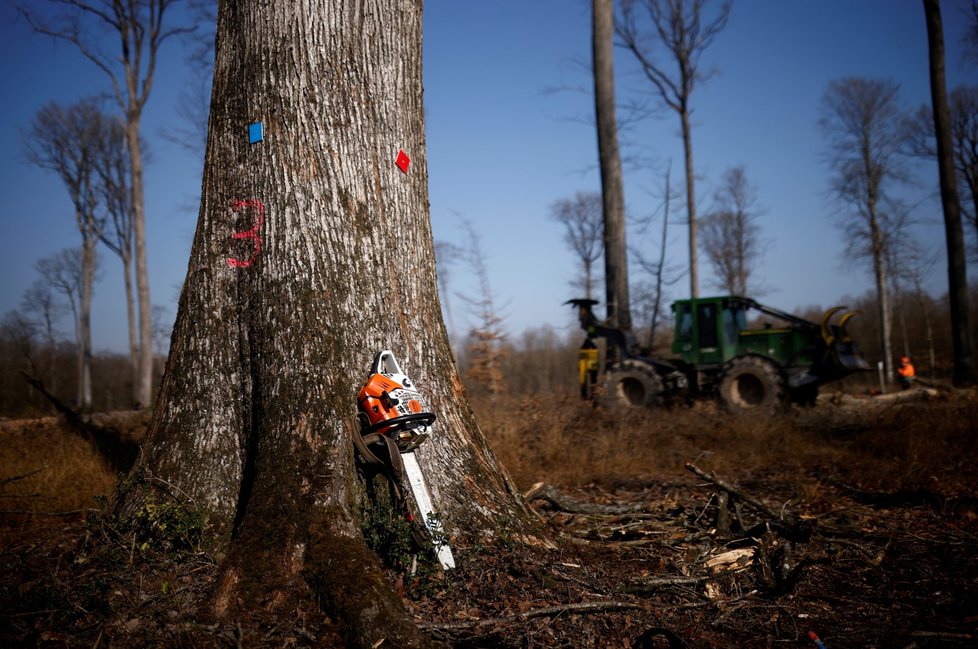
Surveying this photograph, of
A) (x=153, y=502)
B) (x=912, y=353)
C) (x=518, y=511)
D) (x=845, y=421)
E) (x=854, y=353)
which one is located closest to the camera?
(x=153, y=502)

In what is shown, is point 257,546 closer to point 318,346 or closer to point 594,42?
point 318,346

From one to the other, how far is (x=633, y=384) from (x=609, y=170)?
4.36m

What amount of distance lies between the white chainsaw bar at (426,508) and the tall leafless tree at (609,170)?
927cm

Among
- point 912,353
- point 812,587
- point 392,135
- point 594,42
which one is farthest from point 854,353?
point 912,353

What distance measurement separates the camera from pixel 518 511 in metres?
3.65

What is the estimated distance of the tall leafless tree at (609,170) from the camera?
478 inches

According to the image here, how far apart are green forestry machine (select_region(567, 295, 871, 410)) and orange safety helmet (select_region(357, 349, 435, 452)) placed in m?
7.82

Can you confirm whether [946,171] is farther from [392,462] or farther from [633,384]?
[392,462]

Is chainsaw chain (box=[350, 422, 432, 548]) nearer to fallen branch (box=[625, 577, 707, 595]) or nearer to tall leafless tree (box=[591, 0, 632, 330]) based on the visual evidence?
fallen branch (box=[625, 577, 707, 595])

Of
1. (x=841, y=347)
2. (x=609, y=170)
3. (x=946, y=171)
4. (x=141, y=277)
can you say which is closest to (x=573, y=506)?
(x=841, y=347)

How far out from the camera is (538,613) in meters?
2.80

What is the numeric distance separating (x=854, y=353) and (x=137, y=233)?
19.5 m

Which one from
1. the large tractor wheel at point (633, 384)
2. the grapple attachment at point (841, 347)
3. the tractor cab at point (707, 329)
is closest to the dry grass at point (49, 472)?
the large tractor wheel at point (633, 384)

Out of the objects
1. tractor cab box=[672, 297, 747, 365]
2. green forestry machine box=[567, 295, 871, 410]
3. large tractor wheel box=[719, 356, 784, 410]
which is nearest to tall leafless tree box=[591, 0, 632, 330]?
green forestry machine box=[567, 295, 871, 410]
